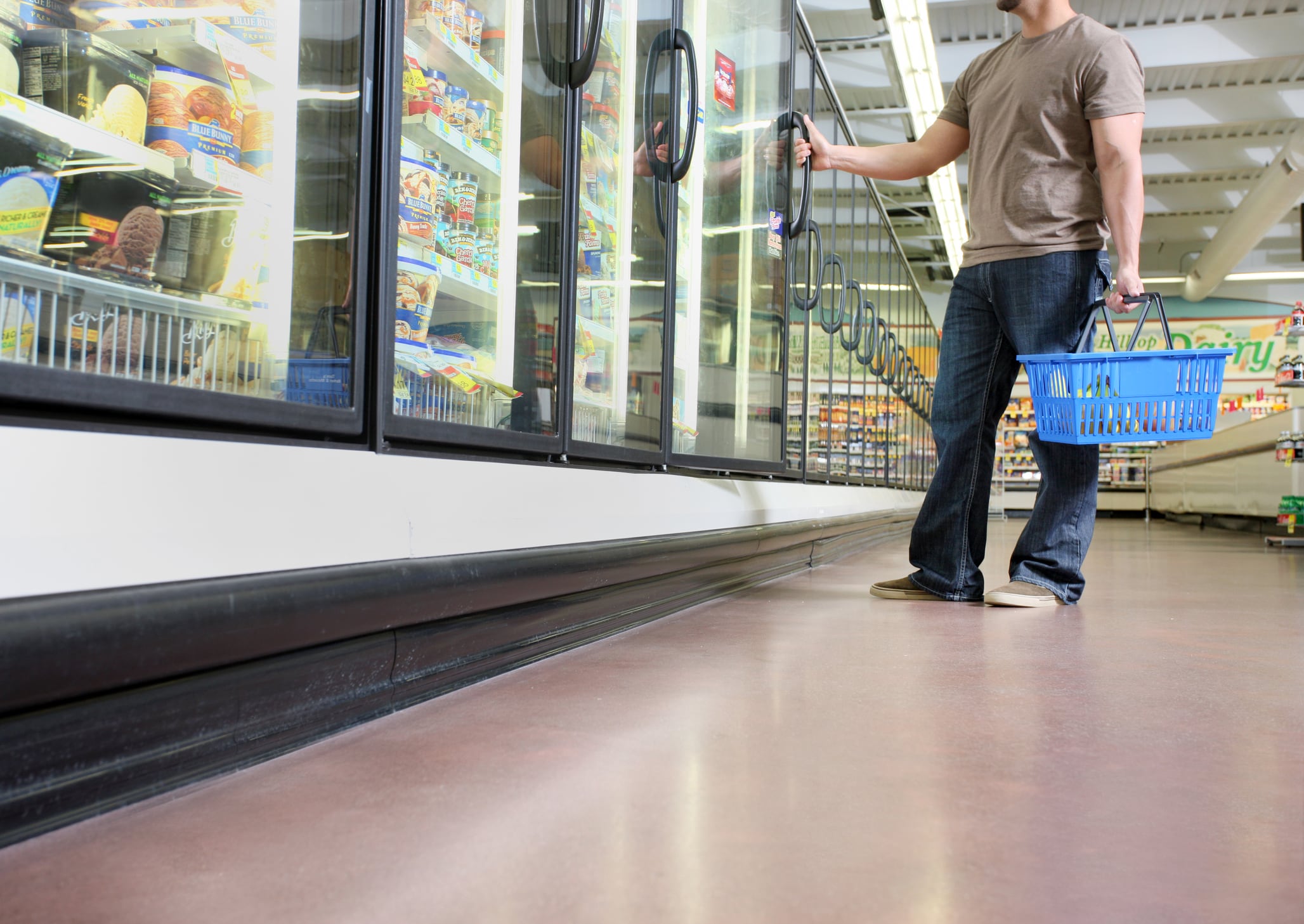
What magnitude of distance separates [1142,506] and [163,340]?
18.2 meters

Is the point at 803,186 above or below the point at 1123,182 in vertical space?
above

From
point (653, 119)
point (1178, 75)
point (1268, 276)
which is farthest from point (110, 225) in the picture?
point (1268, 276)

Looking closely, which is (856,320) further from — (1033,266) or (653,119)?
(653,119)

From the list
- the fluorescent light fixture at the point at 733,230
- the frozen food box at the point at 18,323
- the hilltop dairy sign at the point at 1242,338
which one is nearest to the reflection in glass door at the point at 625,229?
the fluorescent light fixture at the point at 733,230

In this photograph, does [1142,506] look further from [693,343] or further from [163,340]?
[163,340]

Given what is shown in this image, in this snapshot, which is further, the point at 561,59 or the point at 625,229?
the point at 625,229

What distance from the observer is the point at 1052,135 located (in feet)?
8.54

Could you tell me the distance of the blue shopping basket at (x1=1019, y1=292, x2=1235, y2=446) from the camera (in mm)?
2244

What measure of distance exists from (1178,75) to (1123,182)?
8741mm

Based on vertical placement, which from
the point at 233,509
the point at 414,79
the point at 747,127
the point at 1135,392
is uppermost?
the point at 747,127

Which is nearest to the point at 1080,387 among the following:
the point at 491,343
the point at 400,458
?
the point at 491,343

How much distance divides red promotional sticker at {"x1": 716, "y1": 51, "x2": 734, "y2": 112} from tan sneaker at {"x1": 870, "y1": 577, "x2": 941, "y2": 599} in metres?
1.70

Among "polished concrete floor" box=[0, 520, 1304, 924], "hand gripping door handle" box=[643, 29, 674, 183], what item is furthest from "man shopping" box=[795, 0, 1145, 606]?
"polished concrete floor" box=[0, 520, 1304, 924]

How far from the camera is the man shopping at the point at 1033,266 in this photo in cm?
252
